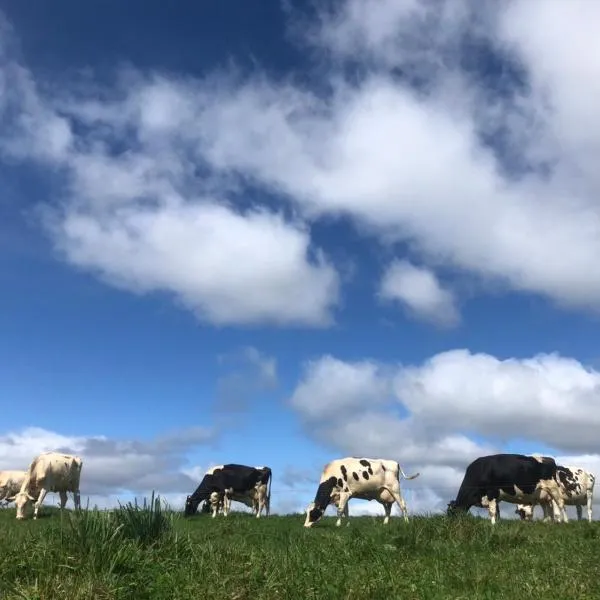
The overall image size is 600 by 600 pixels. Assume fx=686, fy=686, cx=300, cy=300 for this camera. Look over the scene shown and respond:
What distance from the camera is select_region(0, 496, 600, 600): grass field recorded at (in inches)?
346

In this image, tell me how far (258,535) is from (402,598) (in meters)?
8.99

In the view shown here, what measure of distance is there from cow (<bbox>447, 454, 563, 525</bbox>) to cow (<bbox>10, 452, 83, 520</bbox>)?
17.0 meters

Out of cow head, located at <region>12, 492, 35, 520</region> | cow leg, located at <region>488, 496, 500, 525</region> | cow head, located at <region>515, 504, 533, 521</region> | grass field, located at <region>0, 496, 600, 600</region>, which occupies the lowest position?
grass field, located at <region>0, 496, 600, 600</region>

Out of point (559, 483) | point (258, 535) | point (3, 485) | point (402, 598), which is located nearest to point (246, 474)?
point (3, 485)

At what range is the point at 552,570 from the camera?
10.4 metres

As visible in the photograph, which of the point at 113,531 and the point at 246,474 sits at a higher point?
the point at 246,474

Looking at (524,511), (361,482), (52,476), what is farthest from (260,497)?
(524,511)

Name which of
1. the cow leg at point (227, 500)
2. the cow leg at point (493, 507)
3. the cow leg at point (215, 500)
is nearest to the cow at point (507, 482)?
the cow leg at point (493, 507)

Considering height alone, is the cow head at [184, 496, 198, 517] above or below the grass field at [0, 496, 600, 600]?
above

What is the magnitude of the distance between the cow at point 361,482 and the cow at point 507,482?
3112mm

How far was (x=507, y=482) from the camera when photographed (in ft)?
92.4

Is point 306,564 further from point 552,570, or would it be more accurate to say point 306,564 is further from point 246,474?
point 246,474

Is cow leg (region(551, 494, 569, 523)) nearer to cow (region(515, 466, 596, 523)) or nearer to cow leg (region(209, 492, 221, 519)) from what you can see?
cow (region(515, 466, 596, 523))

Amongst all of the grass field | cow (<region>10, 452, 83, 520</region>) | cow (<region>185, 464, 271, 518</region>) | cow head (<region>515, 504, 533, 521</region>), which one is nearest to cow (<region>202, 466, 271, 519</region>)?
cow (<region>185, 464, 271, 518</region>)
